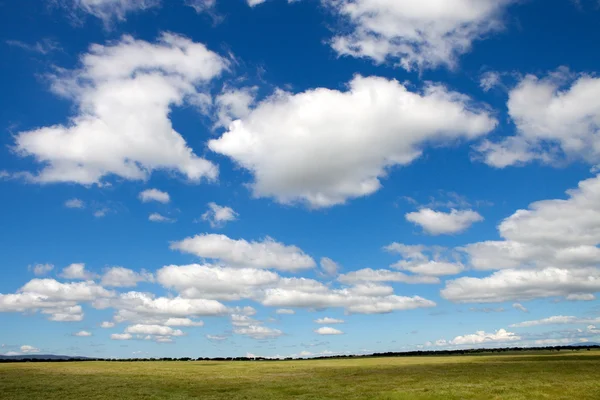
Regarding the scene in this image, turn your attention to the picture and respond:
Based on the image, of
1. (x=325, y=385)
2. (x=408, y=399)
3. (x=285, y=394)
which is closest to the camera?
(x=408, y=399)

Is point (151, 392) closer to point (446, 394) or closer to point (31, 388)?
point (31, 388)

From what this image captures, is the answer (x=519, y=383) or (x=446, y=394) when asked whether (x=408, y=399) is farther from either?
(x=519, y=383)

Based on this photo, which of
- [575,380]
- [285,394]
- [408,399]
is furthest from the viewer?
[575,380]

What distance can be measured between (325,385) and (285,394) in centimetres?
1189

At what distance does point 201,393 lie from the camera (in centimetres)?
6181

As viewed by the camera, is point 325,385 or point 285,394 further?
point 325,385

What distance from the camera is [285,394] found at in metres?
59.2

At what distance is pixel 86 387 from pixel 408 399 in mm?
→ 46674

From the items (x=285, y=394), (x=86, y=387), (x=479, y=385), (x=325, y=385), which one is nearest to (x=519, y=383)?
(x=479, y=385)

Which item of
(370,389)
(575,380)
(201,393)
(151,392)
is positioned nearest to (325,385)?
(370,389)

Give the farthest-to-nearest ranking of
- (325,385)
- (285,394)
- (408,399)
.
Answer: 1. (325,385)
2. (285,394)
3. (408,399)

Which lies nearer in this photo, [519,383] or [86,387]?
[519,383]

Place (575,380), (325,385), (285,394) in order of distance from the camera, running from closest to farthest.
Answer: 1. (285,394)
2. (575,380)
3. (325,385)

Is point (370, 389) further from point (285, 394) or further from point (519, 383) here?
point (519, 383)
